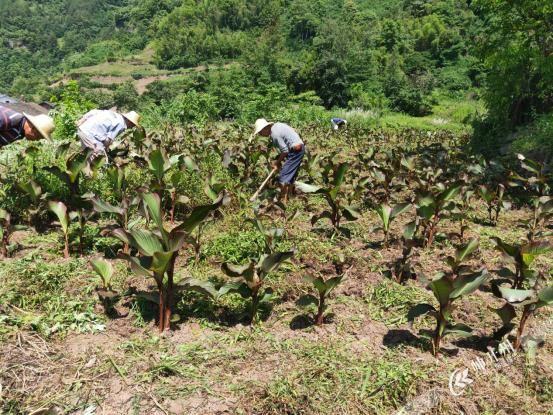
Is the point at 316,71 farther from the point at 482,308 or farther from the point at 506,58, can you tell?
the point at 482,308

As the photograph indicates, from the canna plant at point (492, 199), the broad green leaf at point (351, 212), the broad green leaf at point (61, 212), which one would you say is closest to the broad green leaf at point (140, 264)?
the broad green leaf at point (61, 212)

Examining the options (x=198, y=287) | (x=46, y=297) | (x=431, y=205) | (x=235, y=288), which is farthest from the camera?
(x=431, y=205)

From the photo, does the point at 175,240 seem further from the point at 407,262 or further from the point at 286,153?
the point at 286,153

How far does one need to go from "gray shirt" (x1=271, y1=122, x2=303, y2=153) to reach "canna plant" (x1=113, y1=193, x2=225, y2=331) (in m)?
3.45

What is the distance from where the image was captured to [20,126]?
423 cm

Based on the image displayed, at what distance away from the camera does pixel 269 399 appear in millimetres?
2406

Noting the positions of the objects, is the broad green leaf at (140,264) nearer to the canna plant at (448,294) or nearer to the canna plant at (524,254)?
the canna plant at (448,294)

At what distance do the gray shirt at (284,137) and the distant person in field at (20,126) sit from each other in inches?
114

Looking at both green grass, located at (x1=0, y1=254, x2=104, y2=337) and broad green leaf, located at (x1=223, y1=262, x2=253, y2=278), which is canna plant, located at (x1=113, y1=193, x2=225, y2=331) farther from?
green grass, located at (x1=0, y1=254, x2=104, y2=337)

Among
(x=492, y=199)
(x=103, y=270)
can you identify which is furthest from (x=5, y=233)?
(x=492, y=199)

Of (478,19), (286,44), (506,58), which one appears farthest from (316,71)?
(286,44)

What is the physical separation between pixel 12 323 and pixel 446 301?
283 cm

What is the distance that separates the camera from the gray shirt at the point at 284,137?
19.8 feet

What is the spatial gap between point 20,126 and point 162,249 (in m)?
2.53
